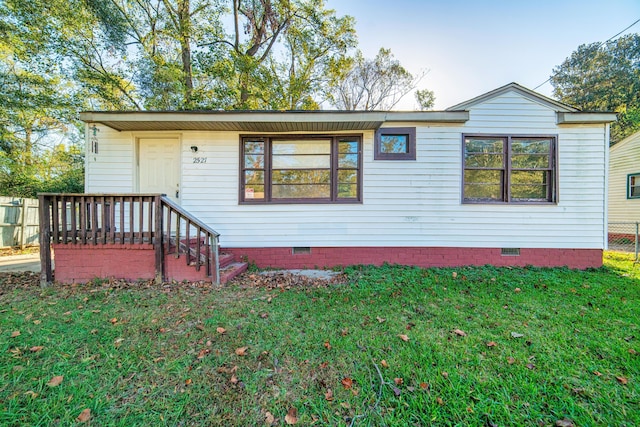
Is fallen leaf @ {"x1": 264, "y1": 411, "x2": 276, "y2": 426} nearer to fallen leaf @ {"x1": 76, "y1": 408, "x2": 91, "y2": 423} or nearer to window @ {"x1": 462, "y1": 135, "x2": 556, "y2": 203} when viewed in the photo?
fallen leaf @ {"x1": 76, "y1": 408, "x2": 91, "y2": 423}

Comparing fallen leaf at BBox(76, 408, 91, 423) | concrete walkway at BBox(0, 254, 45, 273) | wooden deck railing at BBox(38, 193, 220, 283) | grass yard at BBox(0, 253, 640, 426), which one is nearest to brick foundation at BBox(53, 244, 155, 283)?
wooden deck railing at BBox(38, 193, 220, 283)

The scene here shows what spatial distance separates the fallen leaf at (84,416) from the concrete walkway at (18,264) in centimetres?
537

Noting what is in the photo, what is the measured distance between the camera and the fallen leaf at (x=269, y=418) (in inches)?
59.2

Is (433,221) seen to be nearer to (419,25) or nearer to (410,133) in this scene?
(410,133)

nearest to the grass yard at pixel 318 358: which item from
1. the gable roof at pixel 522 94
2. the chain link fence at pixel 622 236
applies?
the gable roof at pixel 522 94

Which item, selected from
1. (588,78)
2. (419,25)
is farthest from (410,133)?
(588,78)

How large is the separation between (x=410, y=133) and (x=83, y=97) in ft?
42.1

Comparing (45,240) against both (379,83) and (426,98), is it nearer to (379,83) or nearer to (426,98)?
(379,83)

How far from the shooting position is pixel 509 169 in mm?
5223

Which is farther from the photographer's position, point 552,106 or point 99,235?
point 552,106

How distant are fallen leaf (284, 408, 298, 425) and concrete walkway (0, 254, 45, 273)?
6.37m

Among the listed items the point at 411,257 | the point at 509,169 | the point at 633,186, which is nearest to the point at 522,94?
the point at 509,169

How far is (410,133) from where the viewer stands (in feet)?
17.2

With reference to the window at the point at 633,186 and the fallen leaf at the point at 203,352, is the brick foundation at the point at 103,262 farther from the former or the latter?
the window at the point at 633,186
